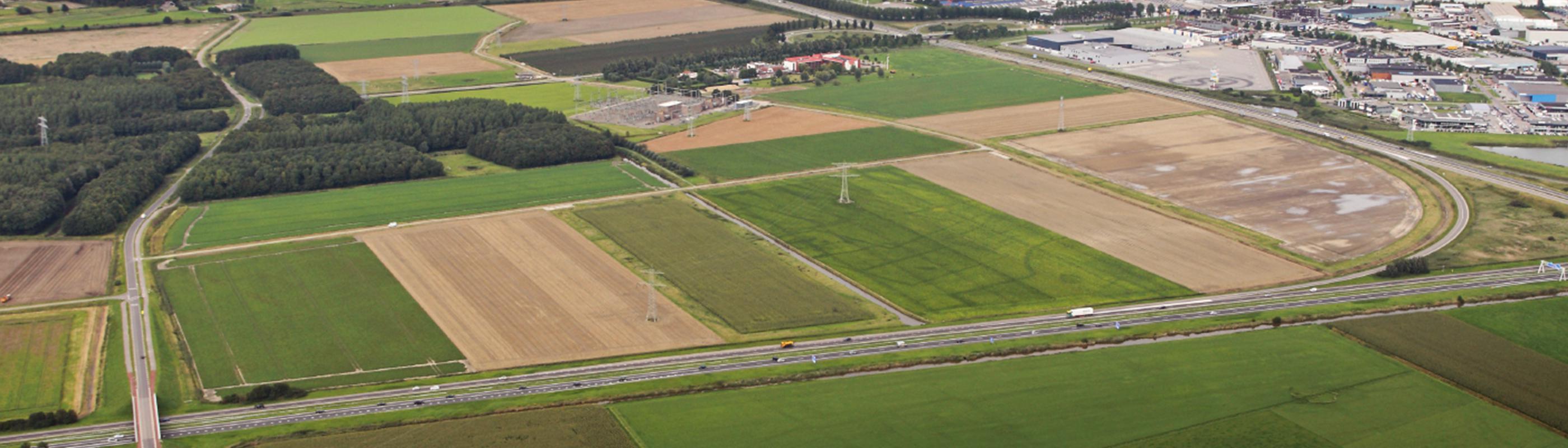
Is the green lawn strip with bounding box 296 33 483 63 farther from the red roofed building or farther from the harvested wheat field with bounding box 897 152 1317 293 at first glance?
the harvested wheat field with bounding box 897 152 1317 293

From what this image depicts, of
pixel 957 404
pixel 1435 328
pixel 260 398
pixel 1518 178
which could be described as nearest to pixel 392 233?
pixel 260 398

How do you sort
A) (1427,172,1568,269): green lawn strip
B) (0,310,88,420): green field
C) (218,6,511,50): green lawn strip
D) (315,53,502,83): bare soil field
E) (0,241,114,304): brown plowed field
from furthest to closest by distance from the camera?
(218,6,511,50): green lawn strip, (315,53,502,83): bare soil field, (1427,172,1568,269): green lawn strip, (0,241,114,304): brown plowed field, (0,310,88,420): green field

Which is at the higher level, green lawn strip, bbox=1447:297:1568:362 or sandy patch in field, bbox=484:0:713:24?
sandy patch in field, bbox=484:0:713:24

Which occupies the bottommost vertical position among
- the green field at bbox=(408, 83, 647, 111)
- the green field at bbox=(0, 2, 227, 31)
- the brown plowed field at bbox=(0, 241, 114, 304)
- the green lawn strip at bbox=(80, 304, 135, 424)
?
the green lawn strip at bbox=(80, 304, 135, 424)

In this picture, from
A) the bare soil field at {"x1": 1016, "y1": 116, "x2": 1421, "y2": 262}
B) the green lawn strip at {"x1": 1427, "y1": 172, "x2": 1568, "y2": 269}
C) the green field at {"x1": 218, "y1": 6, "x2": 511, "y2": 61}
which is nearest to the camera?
the green lawn strip at {"x1": 1427, "y1": 172, "x2": 1568, "y2": 269}

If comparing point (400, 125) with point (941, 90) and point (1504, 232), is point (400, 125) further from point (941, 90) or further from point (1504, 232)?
point (1504, 232)

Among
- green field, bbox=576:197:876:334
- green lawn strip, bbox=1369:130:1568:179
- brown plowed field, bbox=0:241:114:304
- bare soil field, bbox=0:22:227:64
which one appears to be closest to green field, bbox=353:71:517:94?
bare soil field, bbox=0:22:227:64

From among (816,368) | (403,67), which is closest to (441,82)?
(403,67)
